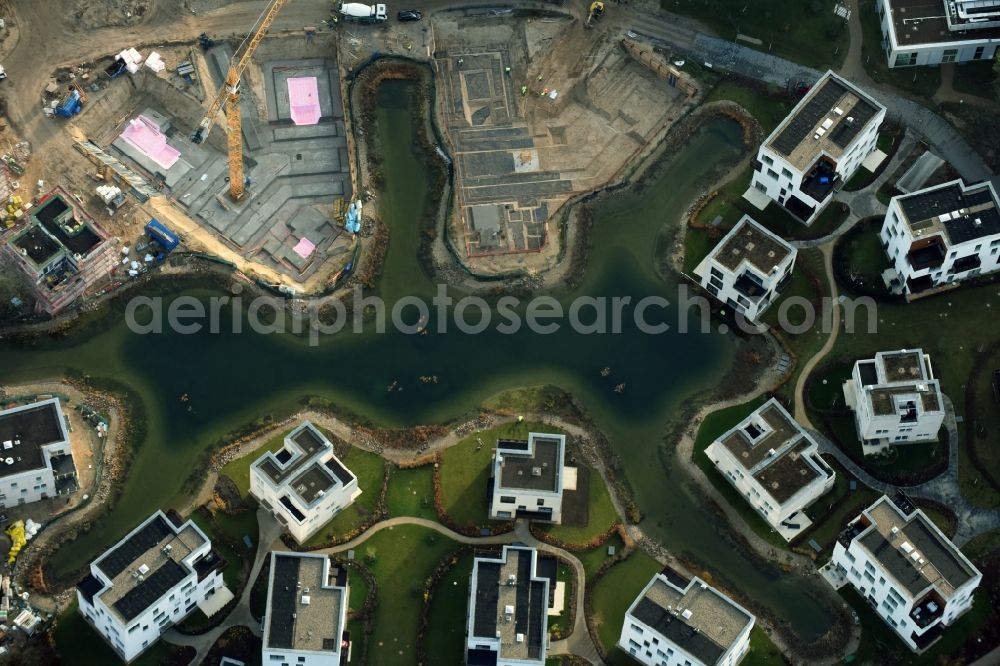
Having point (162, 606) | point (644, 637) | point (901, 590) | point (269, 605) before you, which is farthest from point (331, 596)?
point (901, 590)

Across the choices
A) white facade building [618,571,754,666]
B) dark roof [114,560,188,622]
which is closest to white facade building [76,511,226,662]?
dark roof [114,560,188,622]

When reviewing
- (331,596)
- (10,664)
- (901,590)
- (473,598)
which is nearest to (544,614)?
(473,598)

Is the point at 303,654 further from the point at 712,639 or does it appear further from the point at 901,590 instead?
the point at 901,590

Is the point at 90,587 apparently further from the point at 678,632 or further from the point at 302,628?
the point at 678,632

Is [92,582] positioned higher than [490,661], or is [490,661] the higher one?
[92,582]

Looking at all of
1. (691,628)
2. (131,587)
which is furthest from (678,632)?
(131,587)

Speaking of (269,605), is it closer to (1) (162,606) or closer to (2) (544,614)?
(1) (162,606)

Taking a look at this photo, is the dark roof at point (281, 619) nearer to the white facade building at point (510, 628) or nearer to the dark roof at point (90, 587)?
the dark roof at point (90, 587)

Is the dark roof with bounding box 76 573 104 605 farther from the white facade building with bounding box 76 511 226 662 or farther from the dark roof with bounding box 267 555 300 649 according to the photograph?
the dark roof with bounding box 267 555 300 649
